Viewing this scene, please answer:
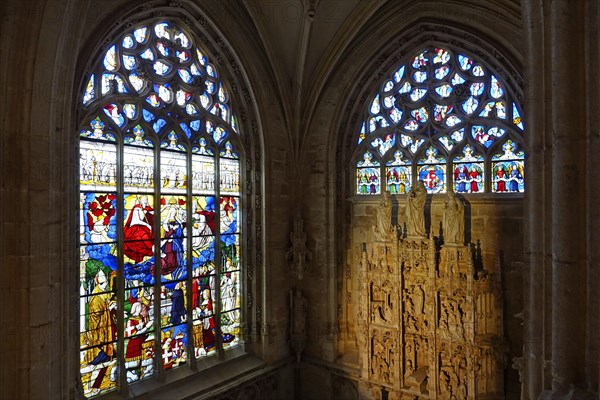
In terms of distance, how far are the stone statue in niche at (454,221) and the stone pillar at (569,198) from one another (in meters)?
4.26

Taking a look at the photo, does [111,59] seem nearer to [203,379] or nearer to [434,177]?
[203,379]

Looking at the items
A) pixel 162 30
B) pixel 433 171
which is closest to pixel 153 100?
pixel 162 30

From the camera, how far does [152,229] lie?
604 centimetres

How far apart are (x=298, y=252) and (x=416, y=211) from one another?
226 centimetres

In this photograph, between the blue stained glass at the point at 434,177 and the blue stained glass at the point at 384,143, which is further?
the blue stained glass at the point at 384,143

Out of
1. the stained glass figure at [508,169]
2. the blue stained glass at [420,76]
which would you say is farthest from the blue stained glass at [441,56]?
the stained glass figure at [508,169]

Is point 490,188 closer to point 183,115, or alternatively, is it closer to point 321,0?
point 321,0

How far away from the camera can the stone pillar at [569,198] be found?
7.20ft

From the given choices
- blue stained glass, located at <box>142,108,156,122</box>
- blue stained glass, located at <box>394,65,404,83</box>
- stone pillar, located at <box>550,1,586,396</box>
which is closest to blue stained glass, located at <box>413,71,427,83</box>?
blue stained glass, located at <box>394,65,404,83</box>

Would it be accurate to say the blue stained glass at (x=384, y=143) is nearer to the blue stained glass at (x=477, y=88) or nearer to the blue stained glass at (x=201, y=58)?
the blue stained glass at (x=477, y=88)

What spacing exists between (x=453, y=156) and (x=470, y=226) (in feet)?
3.91

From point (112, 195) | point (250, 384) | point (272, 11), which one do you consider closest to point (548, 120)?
point (112, 195)

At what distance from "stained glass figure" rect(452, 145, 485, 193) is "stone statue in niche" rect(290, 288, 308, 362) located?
3383 millimetres

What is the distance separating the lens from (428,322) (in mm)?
6605
